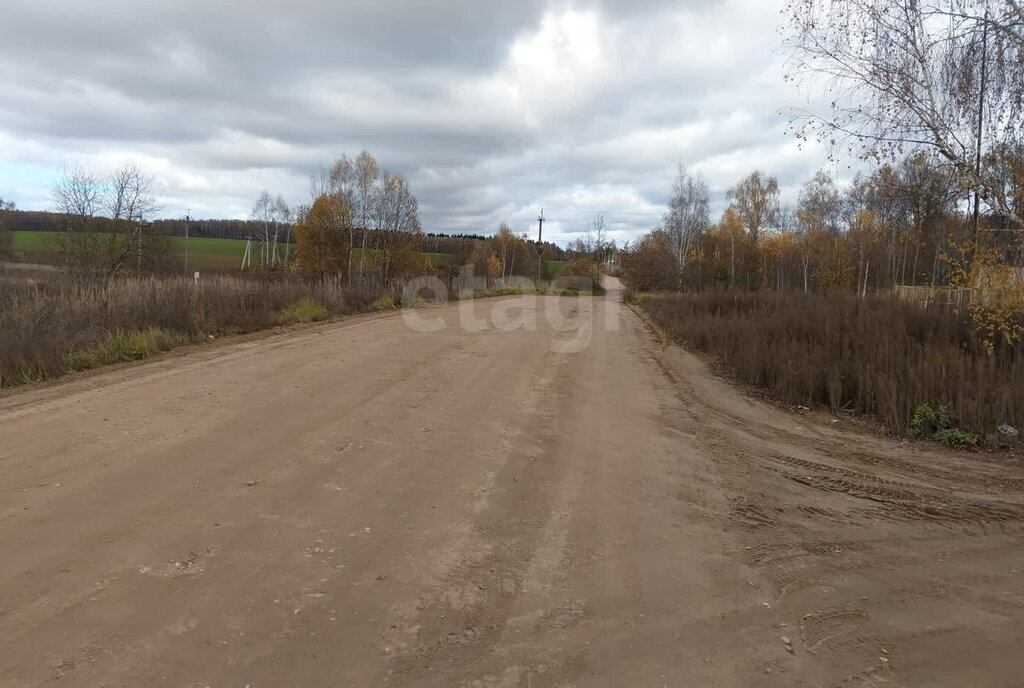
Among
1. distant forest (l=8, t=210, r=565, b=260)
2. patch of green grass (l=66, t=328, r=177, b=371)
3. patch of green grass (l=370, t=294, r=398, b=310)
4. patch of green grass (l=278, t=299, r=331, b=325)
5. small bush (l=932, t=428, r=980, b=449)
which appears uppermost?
distant forest (l=8, t=210, r=565, b=260)

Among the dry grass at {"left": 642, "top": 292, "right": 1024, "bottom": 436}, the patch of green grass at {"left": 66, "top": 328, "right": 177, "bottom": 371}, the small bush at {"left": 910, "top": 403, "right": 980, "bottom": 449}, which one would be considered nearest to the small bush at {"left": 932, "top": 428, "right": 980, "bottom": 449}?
the small bush at {"left": 910, "top": 403, "right": 980, "bottom": 449}

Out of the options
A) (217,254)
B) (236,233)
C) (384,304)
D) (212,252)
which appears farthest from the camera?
(236,233)

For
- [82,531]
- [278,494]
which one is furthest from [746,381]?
[82,531]

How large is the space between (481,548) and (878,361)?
295 inches

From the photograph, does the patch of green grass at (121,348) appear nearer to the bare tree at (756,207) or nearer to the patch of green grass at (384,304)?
the patch of green grass at (384,304)

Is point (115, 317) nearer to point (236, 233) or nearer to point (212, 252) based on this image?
point (212, 252)

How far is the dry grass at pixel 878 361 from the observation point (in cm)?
762

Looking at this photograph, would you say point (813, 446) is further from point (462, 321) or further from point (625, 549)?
point (462, 321)

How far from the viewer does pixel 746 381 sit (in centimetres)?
1075

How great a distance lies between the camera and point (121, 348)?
10.8 m

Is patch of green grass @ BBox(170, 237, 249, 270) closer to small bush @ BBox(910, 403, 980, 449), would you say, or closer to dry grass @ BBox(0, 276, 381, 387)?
dry grass @ BBox(0, 276, 381, 387)

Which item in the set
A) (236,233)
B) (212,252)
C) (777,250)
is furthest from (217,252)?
(777,250)

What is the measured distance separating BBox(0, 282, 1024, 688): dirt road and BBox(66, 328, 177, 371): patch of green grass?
2154 mm

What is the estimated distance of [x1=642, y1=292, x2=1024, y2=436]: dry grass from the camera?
25.0 ft
